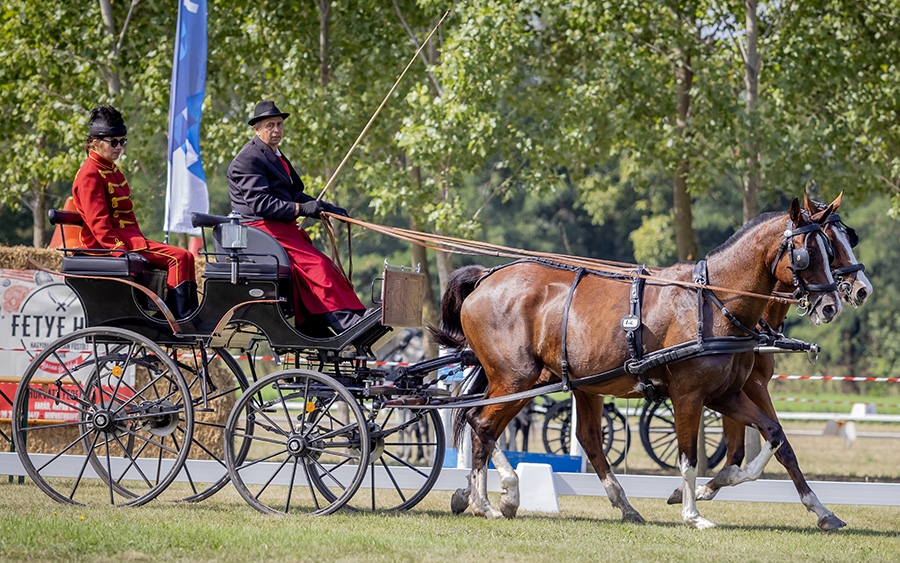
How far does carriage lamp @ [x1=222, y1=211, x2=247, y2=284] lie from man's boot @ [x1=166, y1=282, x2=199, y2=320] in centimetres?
51

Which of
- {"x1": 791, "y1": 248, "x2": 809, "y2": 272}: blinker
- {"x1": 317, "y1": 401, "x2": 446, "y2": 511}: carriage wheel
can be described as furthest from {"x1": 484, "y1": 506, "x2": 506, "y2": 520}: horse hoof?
{"x1": 791, "y1": 248, "x2": 809, "y2": 272}: blinker

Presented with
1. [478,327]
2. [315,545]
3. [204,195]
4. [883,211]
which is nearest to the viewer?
[315,545]

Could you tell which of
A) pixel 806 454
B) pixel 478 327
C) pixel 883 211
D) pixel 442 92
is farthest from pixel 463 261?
pixel 478 327

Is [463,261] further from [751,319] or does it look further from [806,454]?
[751,319]

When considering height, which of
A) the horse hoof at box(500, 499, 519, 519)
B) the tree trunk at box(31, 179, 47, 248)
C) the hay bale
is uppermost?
the tree trunk at box(31, 179, 47, 248)

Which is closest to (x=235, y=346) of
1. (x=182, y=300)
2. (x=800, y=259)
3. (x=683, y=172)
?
(x=182, y=300)

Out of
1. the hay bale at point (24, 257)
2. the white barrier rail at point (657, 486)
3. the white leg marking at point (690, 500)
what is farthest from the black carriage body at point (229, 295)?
the hay bale at point (24, 257)

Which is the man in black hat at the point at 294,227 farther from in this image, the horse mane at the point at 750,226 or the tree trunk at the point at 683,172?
the tree trunk at the point at 683,172

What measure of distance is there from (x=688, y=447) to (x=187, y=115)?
7838mm

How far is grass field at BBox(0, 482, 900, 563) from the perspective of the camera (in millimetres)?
6215

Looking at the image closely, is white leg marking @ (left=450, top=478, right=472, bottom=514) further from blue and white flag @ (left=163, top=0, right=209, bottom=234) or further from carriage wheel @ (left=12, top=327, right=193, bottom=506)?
blue and white flag @ (left=163, top=0, right=209, bottom=234)

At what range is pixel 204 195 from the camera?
13.3 metres

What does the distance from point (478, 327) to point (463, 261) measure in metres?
29.3

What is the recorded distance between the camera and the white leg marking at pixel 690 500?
7.84m
